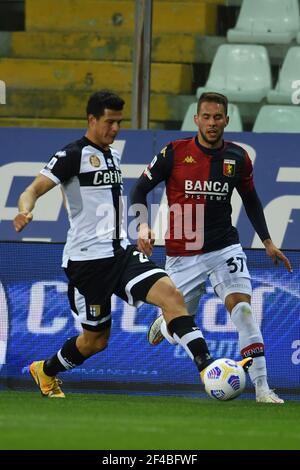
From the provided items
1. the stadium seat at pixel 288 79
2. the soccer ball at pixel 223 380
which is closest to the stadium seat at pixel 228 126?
the stadium seat at pixel 288 79

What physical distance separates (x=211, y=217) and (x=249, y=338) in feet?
2.94

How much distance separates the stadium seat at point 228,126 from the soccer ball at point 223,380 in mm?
4782

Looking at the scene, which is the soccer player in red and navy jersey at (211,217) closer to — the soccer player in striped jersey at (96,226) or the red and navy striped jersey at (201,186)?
the red and navy striped jersey at (201,186)

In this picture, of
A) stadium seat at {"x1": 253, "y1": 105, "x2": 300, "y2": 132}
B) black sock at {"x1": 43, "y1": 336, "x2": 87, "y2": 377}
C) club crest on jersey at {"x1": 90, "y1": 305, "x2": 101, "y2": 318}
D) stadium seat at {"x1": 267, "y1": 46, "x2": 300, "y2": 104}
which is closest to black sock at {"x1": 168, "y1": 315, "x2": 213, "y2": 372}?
club crest on jersey at {"x1": 90, "y1": 305, "x2": 101, "y2": 318}

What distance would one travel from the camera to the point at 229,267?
898 centimetres

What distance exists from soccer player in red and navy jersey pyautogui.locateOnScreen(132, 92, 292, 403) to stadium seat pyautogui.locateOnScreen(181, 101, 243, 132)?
3.22 meters

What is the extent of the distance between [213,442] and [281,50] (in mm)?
7091

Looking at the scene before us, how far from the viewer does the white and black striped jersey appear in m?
8.73

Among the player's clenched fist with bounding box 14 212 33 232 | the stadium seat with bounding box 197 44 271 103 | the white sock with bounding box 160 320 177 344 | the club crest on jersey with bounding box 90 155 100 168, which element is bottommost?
the white sock with bounding box 160 320 177 344

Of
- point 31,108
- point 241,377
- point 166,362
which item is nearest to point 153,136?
point 31,108

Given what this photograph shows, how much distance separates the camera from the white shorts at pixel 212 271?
29.4 feet

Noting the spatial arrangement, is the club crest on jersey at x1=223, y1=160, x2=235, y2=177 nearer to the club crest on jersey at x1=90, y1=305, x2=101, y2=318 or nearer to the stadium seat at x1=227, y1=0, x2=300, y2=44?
the club crest on jersey at x1=90, y1=305, x2=101, y2=318
